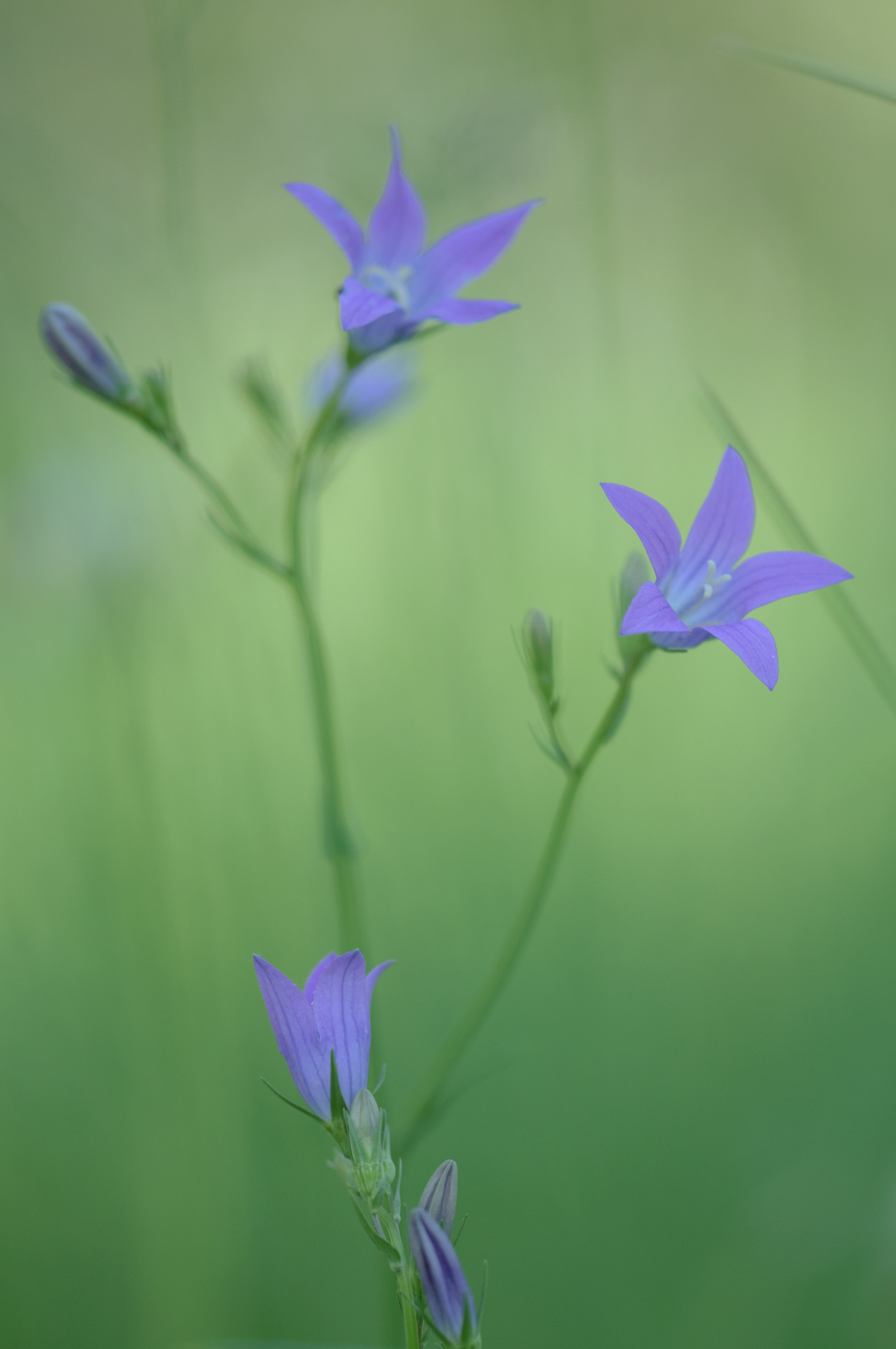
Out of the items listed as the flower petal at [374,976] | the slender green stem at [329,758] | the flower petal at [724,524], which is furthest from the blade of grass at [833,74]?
the flower petal at [374,976]

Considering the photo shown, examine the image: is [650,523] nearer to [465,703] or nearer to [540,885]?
[540,885]

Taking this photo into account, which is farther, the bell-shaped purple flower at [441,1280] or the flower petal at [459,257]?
the flower petal at [459,257]

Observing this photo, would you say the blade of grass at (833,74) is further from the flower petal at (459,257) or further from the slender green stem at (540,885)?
the slender green stem at (540,885)

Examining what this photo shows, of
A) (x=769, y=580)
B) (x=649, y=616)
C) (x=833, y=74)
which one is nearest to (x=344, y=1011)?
(x=649, y=616)

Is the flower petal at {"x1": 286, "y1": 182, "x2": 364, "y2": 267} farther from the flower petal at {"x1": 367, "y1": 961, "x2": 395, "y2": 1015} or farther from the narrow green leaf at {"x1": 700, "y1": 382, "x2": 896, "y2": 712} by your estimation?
the flower petal at {"x1": 367, "y1": 961, "x2": 395, "y2": 1015}

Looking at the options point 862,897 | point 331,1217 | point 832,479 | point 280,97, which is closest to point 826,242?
point 832,479

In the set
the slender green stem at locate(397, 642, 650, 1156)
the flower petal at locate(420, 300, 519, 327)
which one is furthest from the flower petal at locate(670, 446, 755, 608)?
the flower petal at locate(420, 300, 519, 327)
